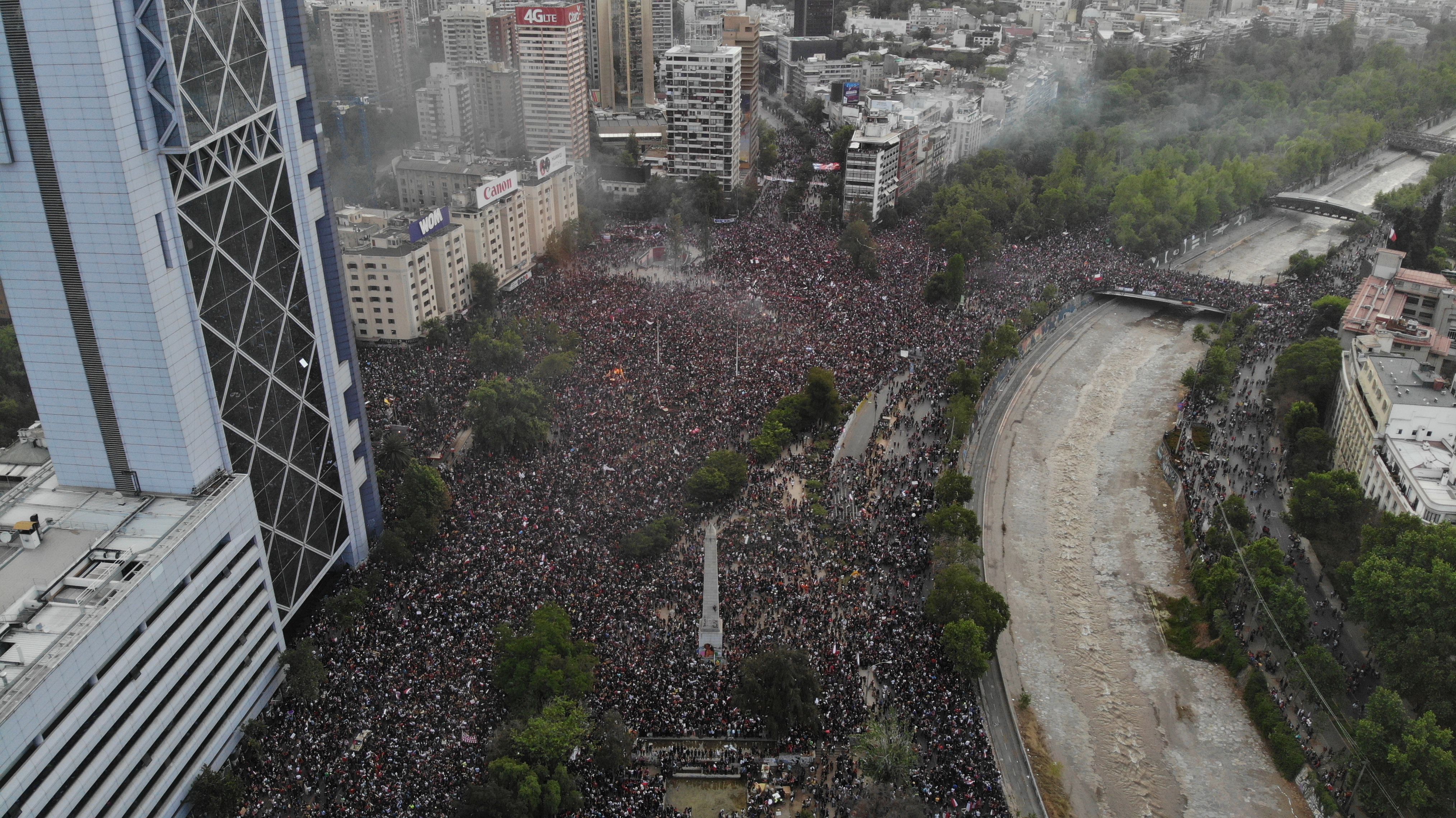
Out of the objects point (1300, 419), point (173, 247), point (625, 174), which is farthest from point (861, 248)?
point (173, 247)

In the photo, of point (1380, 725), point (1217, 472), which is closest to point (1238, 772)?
point (1380, 725)

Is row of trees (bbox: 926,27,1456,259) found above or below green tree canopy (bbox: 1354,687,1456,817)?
above

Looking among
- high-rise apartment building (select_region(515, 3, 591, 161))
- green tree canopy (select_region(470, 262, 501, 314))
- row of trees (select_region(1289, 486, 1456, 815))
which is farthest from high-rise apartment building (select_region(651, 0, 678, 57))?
row of trees (select_region(1289, 486, 1456, 815))

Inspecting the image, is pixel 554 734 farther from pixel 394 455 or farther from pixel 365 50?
pixel 365 50

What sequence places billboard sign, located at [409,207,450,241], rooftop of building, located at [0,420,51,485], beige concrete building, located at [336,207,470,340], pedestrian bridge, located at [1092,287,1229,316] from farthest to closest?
pedestrian bridge, located at [1092,287,1229,316], billboard sign, located at [409,207,450,241], beige concrete building, located at [336,207,470,340], rooftop of building, located at [0,420,51,485]

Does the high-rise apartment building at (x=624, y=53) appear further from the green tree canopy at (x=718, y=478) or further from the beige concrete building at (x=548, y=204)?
the green tree canopy at (x=718, y=478)

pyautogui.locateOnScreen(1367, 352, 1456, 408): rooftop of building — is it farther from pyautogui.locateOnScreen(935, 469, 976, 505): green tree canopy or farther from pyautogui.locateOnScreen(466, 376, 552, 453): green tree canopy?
pyautogui.locateOnScreen(466, 376, 552, 453): green tree canopy

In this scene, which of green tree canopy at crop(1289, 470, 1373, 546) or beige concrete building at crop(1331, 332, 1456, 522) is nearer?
beige concrete building at crop(1331, 332, 1456, 522)

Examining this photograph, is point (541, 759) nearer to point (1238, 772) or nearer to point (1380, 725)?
point (1238, 772)
